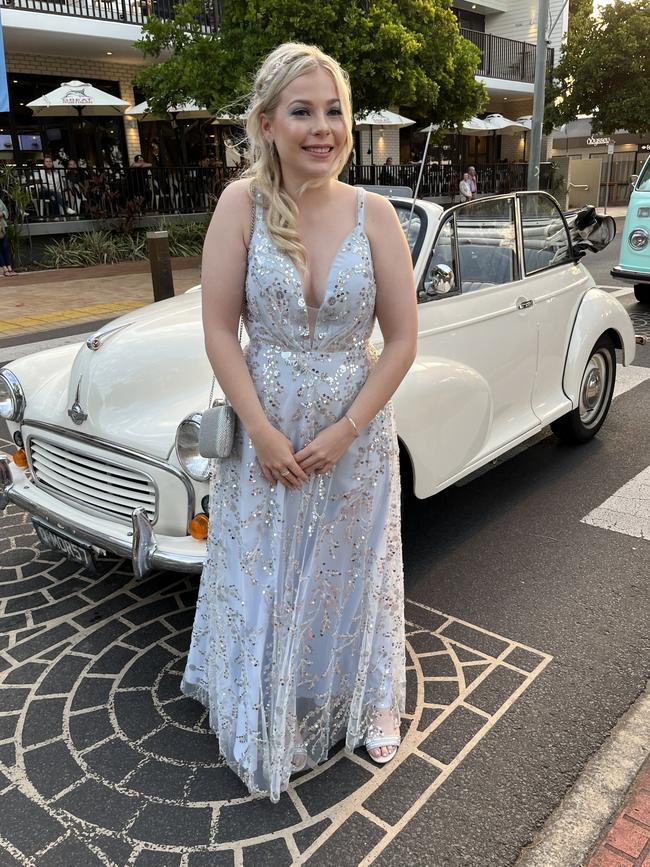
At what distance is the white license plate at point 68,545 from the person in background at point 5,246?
1127 cm

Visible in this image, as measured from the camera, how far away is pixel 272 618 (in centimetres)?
219

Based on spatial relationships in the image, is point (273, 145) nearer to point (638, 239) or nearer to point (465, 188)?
point (638, 239)

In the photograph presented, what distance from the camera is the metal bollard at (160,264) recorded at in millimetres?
8797

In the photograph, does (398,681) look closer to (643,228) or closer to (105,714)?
(105,714)

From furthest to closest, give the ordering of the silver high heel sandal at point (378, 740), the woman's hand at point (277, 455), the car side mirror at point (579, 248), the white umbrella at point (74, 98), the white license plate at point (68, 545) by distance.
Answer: the white umbrella at point (74, 98), the car side mirror at point (579, 248), the white license plate at point (68, 545), the silver high heel sandal at point (378, 740), the woman's hand at point (277, 455)

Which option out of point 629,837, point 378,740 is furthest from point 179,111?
point 629,837

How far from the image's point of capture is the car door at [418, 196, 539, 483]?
3463 millimetres

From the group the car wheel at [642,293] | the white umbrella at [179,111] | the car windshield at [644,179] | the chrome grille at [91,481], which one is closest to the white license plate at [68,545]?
the chrome grille at [91,481]

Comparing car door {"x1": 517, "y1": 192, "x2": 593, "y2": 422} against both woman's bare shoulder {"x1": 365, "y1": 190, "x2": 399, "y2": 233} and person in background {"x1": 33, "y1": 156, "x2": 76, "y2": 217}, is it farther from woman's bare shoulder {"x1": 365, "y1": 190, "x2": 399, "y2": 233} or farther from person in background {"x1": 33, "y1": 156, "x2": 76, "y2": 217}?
person in background {"x1": 33, "y1": 156, "x2": 76, "y2": 217}

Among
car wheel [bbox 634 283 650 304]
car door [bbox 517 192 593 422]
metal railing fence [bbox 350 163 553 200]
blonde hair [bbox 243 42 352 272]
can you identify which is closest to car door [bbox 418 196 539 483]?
car door [bbox 517 192 593 422]

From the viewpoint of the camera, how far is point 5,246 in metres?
13.3

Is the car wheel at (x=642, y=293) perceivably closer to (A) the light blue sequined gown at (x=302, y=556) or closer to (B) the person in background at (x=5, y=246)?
(A) the light blue sequined gown at (x=302, y=556)

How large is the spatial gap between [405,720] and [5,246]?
1312cm

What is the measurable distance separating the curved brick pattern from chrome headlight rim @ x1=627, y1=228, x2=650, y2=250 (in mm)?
7387
